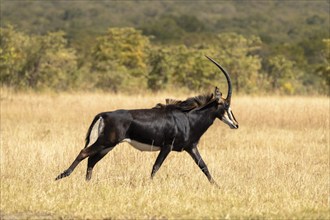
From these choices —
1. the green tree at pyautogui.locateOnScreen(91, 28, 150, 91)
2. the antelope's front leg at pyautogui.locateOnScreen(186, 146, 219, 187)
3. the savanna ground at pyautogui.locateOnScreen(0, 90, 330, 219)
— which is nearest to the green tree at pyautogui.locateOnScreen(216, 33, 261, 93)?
the green tree at pyautogui.locateOnScreen(91, 28, 150, 91)

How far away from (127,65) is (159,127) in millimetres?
30026

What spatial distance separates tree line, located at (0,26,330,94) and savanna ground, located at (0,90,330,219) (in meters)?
10.6

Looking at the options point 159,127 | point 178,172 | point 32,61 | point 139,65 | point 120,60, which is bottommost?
point 139,65

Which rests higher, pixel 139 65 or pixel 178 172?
pixel 178 172

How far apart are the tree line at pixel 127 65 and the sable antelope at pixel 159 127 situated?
695 inches

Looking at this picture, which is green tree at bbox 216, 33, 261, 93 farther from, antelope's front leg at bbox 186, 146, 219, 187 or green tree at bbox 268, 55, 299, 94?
antelope's front leg at bbox 186, 146, 219, 187

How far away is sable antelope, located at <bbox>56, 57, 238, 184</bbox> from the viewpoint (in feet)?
27.9

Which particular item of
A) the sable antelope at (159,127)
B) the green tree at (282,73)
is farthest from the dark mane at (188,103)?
the green tree at (282,73)

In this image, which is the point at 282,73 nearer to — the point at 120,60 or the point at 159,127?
the point at 120,60

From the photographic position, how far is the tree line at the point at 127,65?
29.6m

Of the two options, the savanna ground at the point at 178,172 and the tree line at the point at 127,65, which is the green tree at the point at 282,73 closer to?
the tree line at the point at 127,65

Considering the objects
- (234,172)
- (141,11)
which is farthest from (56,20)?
(234,172)

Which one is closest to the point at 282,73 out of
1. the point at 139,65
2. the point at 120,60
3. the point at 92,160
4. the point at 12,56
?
the point at 139,65

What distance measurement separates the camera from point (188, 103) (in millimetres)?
9148
